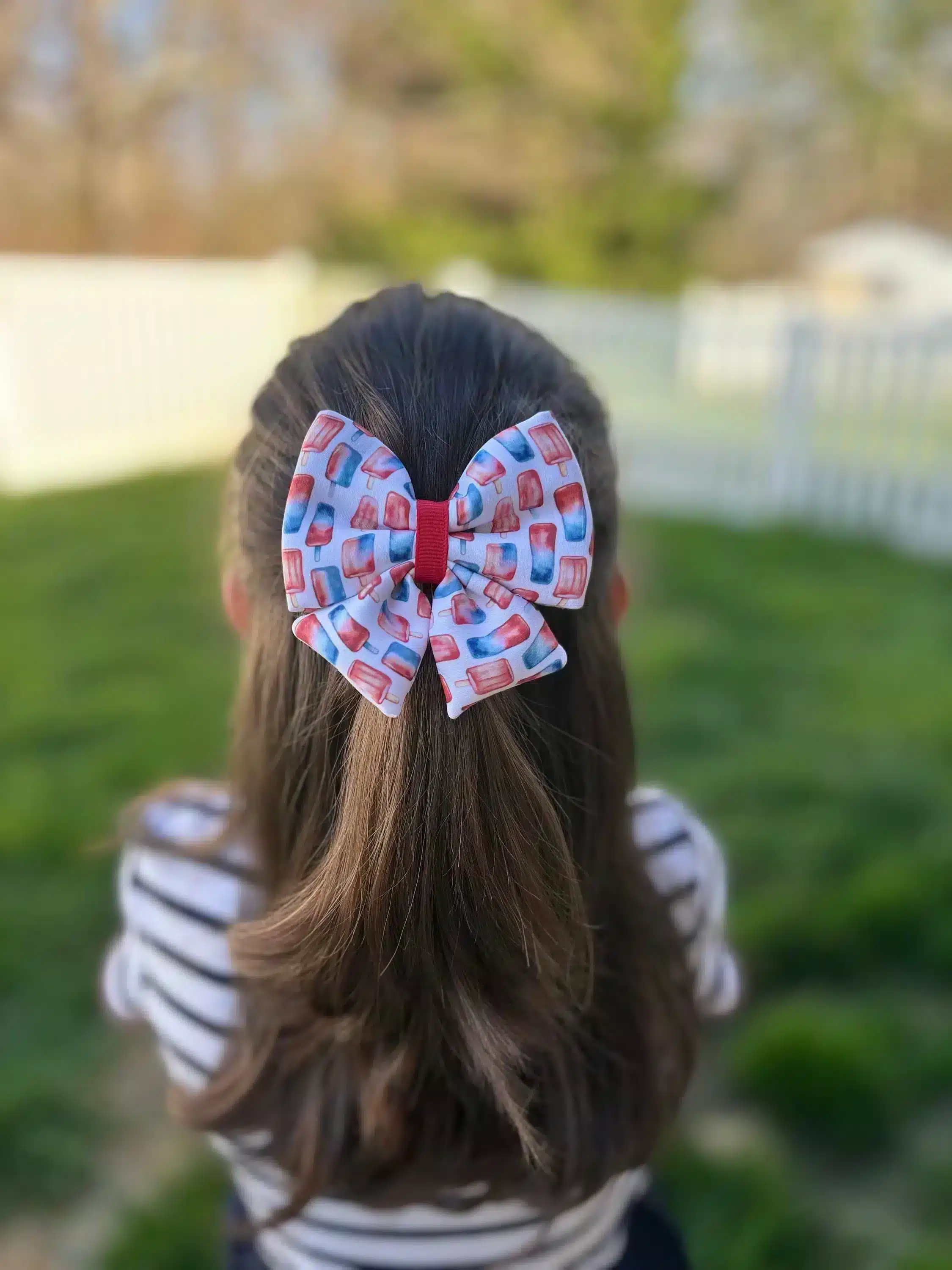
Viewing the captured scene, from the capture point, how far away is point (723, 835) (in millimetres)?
2295

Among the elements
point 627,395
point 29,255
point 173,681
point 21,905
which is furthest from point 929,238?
point 21,905

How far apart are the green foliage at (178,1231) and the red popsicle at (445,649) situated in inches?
44.3

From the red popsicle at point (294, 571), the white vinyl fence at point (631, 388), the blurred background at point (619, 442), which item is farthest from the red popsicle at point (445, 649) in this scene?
the white vinyl fence at point (631, 388)

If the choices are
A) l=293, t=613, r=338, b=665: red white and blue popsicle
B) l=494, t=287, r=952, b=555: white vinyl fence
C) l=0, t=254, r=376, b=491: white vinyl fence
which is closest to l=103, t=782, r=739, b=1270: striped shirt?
l=293, t=613, r=338, b=665: red white and blue popsicle

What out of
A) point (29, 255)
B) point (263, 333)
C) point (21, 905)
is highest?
point (29, 255)

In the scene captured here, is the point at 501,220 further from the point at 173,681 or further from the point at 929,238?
the point at 173,681

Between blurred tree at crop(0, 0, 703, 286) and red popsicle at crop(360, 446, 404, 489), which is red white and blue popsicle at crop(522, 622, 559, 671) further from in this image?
blurred tree at crop(0, 0, 703, 286)

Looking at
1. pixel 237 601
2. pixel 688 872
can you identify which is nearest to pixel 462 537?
pixel 237 601

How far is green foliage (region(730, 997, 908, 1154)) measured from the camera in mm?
1600

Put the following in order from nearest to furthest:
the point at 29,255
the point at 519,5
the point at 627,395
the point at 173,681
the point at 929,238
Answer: the point at 173,681 → the point at 627,395 → the point at 29,255 → the point at 519,5 → the point at 929,238

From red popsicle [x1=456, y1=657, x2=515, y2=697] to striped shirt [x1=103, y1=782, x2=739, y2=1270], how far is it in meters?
0.39

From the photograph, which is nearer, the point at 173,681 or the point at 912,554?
the point at 173,681

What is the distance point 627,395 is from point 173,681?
4608mm

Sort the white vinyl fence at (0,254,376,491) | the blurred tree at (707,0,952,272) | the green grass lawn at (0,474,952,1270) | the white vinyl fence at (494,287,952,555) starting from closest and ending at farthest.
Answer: the green grass lawn at (0,474,952,1270), the white vinyl fence at (494,287,952,555), the white vinyl fence at (0,254,376,491), the blurred tree at (707,0,952,272)
